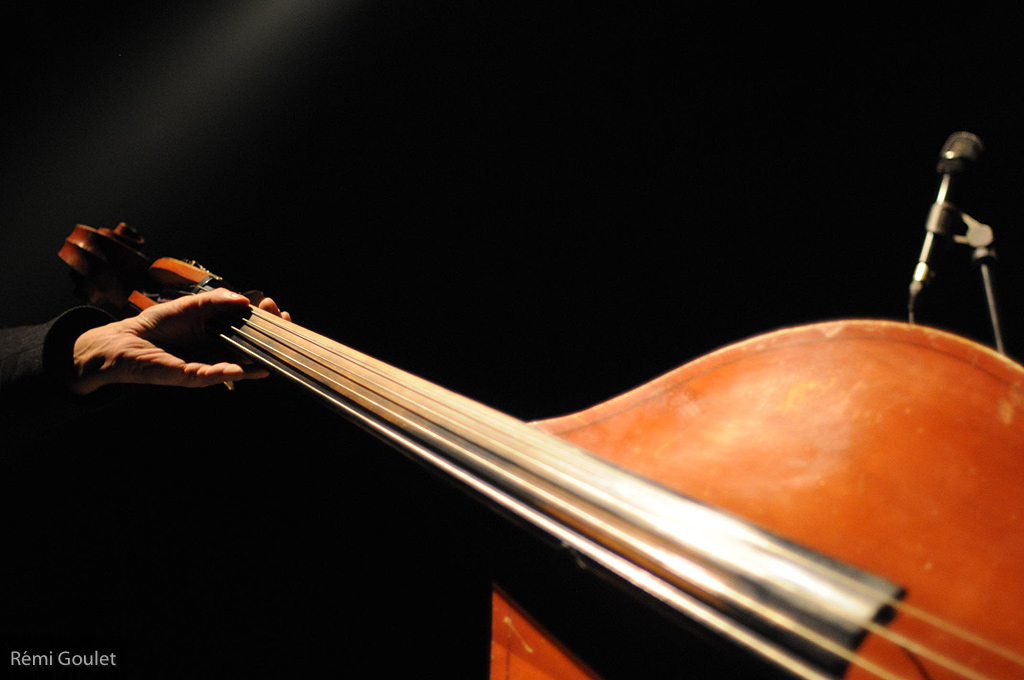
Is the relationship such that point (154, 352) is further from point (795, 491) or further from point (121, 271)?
point (795, 491)

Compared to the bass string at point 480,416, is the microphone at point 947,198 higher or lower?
higher

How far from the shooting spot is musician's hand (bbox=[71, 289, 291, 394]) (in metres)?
0.89

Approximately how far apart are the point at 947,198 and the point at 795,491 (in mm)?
1000

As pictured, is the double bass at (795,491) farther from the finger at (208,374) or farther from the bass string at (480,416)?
the finger at (208,374)

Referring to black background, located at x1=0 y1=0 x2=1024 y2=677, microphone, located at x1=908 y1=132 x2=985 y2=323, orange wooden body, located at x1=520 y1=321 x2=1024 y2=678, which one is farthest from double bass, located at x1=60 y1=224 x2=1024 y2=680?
microphone, located at x1=908 y1=132 x2=985 y2=323

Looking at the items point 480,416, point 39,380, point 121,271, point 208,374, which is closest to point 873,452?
point 480,416

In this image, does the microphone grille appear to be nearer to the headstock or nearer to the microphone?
the microphone

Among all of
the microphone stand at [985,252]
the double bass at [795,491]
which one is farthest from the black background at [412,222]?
the double bass at [795,491]

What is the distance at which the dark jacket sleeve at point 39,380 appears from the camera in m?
0.88

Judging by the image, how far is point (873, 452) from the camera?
1.35ft

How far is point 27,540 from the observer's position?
0.96 meters

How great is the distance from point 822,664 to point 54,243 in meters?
2.14

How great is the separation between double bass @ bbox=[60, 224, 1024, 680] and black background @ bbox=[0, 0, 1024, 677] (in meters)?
0.34

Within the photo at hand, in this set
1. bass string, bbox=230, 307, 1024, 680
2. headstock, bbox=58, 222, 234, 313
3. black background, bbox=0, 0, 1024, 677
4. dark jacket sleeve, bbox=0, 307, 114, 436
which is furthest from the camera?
headstock, bbox=58, 222, 234, 313
